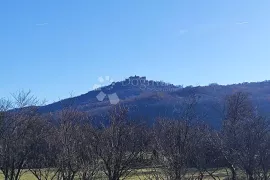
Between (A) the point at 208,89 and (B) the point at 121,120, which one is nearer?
(B) the point at 121,120

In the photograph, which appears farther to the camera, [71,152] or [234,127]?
[234,127]

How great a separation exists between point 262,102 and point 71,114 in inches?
3870

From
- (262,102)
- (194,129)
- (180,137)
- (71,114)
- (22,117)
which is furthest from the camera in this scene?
(262,102)

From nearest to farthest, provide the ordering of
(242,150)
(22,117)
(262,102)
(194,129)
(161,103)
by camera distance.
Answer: (194,129) → (242,150) → (22,117) → (262,102) → (161,103)

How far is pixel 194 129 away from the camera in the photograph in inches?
621

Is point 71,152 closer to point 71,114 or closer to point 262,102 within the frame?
point 71,114

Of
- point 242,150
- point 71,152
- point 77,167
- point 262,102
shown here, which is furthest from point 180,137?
point 262,102

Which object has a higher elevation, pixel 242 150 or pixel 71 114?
pixel 71 114

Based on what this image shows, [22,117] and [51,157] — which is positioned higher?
[22,117]

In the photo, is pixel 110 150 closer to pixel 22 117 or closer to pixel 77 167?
pixel 77 167

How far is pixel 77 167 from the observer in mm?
20312

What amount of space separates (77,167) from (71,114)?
2.72m

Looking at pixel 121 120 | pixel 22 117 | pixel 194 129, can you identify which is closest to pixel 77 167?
pixel 121 120

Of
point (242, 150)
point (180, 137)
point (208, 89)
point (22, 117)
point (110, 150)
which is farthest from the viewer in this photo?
point (208, 89)
